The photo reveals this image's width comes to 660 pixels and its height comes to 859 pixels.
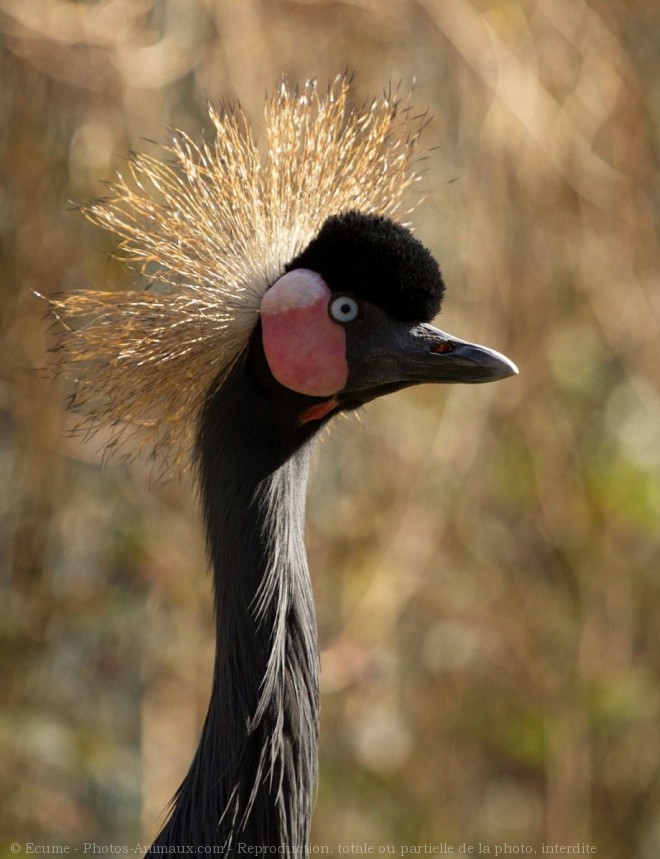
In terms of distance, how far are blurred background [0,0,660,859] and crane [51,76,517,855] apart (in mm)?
921

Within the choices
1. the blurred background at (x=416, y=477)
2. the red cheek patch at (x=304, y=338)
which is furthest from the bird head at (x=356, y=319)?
the blurred background at (x=416, y=477)

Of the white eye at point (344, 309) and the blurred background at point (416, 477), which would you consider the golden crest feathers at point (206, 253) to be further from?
the blurred background at point (416, 477)

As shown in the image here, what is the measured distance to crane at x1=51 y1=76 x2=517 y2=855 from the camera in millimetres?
1337

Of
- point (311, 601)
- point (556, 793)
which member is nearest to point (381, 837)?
point (556, 793)

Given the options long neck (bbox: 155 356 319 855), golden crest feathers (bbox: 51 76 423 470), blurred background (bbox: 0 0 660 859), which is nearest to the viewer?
long neck (bbox: 155 356 319 855)

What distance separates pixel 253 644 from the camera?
1353 mm

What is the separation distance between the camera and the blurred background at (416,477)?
8.04 ft

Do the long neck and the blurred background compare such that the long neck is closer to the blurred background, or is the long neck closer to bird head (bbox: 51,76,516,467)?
bird head (bbox: 51,76,516,467)

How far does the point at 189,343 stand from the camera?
144 centimetres

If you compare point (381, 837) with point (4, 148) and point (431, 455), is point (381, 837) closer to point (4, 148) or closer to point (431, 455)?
point (431, 455)

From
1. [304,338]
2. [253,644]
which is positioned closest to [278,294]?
[304,338]

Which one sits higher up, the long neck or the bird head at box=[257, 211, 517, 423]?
the bird head at box=[257, 211, 517, 423]

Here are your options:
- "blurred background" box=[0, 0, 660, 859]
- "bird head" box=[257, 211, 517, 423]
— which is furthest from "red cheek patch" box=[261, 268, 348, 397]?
"blurred background" box=[0, 0, 660, 859]

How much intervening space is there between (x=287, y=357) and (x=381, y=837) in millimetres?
1950
